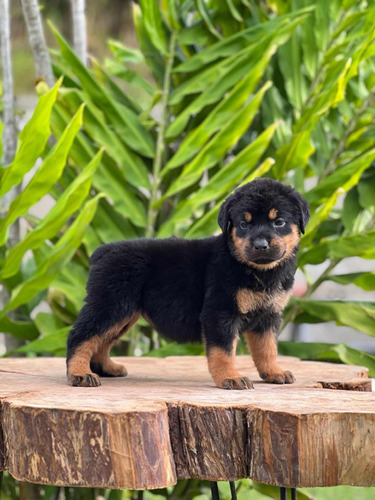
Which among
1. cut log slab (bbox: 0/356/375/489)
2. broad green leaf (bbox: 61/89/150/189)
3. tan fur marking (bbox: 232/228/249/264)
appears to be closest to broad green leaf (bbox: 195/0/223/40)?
broad green leaf (bbox: 61/89/150/189)

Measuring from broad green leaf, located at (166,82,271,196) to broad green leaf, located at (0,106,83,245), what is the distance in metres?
0.59

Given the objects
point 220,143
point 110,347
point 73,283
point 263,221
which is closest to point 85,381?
point 110,347

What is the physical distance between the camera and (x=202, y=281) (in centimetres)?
212

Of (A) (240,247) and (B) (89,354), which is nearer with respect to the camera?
(A) (240,247)

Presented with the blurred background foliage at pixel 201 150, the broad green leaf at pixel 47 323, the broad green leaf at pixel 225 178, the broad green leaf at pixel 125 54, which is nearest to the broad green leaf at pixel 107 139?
the blurred background foliage at pixel 201 150

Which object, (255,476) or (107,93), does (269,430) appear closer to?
(255,476)

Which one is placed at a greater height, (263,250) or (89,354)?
(263,250)

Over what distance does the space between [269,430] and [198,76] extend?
2.16m

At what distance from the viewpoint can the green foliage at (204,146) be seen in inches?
116

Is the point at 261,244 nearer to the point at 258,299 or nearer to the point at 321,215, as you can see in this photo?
the point at 258,299

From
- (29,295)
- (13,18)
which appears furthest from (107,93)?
(13,18)

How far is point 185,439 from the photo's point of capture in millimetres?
1671

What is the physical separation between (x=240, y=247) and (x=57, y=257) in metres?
1.00

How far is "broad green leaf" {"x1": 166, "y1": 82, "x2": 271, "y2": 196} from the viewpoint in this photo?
307 centimetres
